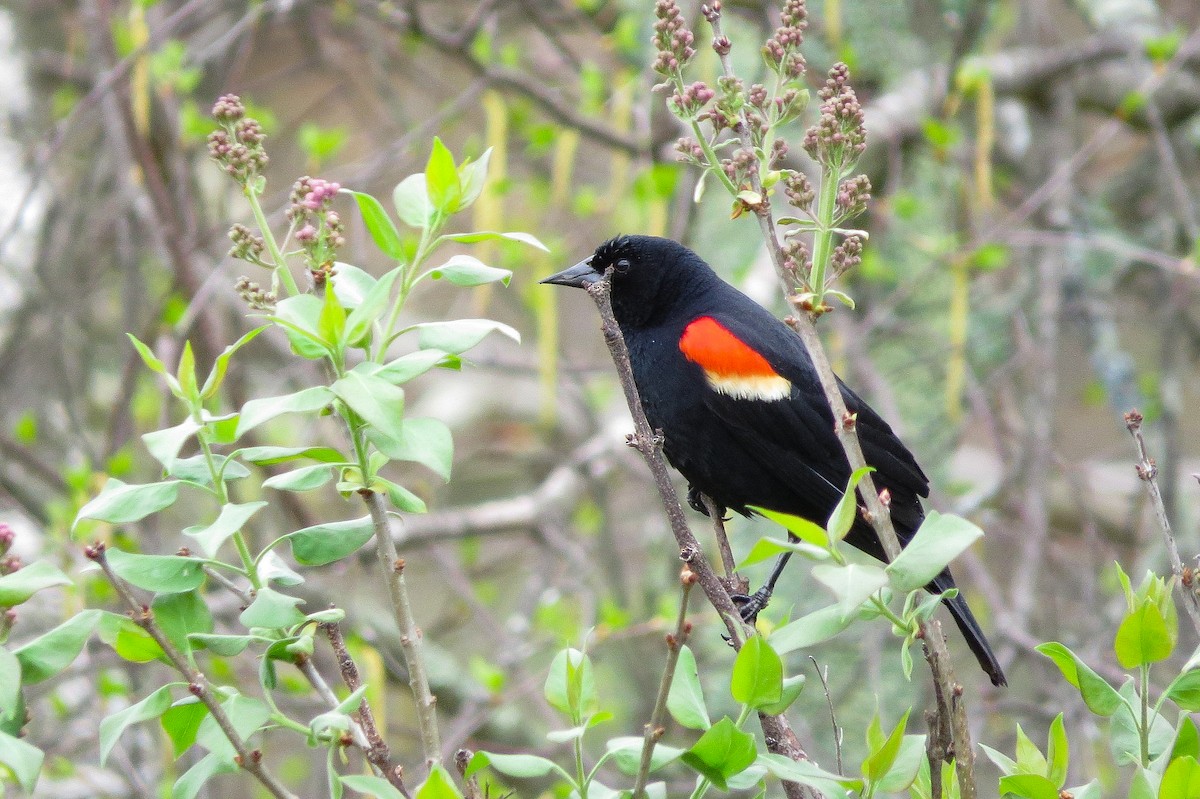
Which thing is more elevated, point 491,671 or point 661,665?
point 491,671

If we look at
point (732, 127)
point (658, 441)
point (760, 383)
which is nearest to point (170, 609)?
point (658, 441)

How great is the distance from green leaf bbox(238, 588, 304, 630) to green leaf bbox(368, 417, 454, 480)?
0.57 ft

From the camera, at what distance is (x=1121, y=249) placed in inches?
140

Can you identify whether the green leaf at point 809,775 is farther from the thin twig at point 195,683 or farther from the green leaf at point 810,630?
the thin twig at point 195,683

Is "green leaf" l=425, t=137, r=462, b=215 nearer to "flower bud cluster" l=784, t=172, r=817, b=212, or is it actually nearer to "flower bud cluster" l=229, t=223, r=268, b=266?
"flower bud cluster" l=229, t=223, r=268, b=266

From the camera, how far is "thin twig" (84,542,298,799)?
1092mm

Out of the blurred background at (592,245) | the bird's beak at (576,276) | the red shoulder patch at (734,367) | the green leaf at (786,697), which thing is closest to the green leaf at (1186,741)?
the green leaf at (786,697)

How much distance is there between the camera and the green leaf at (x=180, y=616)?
1236 mm

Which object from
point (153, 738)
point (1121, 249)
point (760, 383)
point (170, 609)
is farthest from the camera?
point (153, 738)

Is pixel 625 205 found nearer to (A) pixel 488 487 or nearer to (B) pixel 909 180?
(B) pixel 909 180

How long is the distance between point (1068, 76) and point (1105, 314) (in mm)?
869

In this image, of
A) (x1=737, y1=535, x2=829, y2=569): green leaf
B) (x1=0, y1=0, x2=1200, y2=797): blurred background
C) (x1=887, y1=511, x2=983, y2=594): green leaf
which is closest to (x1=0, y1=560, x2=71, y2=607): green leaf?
(x1=737, y1=535, x2=829, y2=569): green leaf

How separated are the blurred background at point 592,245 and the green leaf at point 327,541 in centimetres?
222

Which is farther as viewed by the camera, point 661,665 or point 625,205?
point 661,665
